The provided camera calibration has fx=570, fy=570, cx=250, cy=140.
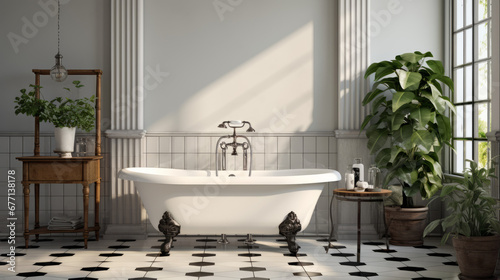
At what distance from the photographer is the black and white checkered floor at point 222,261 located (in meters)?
4.05

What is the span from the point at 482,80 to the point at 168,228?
3055mm

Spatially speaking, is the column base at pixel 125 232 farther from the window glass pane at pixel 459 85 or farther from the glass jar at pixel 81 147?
the window glass pane at pixel 459 85

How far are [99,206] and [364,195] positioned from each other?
2.59m

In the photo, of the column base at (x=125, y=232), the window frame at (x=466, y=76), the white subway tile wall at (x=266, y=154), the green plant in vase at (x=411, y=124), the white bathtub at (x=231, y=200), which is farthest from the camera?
the white subway tile wall at (x=266, y=154)

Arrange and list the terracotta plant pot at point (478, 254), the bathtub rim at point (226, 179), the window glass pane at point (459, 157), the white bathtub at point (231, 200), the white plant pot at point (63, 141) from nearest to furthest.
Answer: the terracotta plant pot at point (478, 254), the bathtub rim at point (226, 179), the white bathtub at point (231, 200), the white plant pot at point (63, 141), the window glass pane at point (459, 157)

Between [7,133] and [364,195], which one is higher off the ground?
[7,133]

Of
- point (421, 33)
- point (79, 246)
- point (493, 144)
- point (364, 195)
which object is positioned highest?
point (421, 33)

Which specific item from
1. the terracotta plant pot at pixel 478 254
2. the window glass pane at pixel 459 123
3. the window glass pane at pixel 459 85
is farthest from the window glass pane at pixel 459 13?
the terracotta plant pot at pixel 478 254

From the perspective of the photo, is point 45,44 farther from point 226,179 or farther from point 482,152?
point 482,152

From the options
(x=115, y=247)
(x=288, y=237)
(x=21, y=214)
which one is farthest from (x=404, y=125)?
(x=21, y=214)

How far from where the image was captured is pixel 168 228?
4809 millimetres

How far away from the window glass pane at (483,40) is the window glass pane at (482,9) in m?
0.07

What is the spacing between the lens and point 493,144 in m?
4.22

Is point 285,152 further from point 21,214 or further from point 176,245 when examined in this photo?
point 21,214
